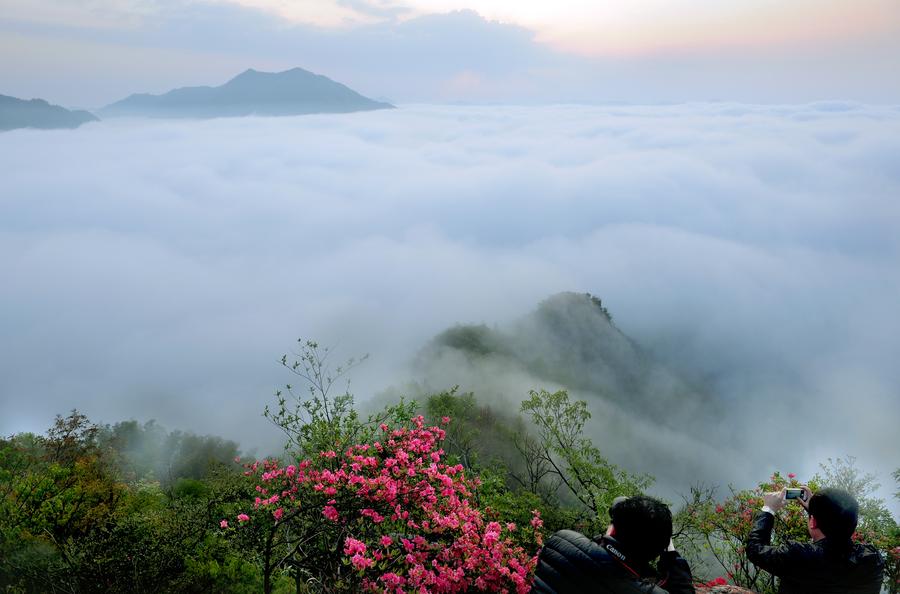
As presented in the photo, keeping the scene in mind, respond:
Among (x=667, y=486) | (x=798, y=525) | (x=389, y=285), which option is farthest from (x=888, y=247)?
(x=798, y=525)

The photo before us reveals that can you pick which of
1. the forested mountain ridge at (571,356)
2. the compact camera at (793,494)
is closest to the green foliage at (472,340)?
the forested mountain ridge at (571,356)

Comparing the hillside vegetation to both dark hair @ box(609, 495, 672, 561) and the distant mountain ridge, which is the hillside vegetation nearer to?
dark hair @ box(609, 495, 672, 561)

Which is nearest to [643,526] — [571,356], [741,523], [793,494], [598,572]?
[598,572]

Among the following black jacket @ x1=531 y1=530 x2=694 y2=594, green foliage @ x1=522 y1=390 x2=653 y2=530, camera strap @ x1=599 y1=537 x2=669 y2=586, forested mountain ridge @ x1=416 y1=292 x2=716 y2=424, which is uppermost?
camera strap @ x1=599 y1=537 x2=669 y2=586

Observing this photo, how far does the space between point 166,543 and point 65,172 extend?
219m

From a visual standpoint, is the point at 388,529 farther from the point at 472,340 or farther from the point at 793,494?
the point at 472,340

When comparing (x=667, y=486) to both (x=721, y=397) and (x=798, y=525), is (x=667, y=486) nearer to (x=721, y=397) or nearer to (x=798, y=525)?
(x=721, y=397)

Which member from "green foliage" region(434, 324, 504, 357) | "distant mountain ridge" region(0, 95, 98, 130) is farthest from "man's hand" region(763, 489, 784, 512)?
"distant mountain ridge" region(0, 95, 98, 130)

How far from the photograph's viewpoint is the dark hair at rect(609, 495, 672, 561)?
2850 millimetres

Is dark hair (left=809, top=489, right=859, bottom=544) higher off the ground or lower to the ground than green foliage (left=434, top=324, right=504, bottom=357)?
higher

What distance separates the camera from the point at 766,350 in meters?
110

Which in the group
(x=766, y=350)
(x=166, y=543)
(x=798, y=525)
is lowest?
(x=766, y=350)

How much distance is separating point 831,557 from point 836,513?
0.29 meters

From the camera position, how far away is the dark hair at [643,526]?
9.35ft
